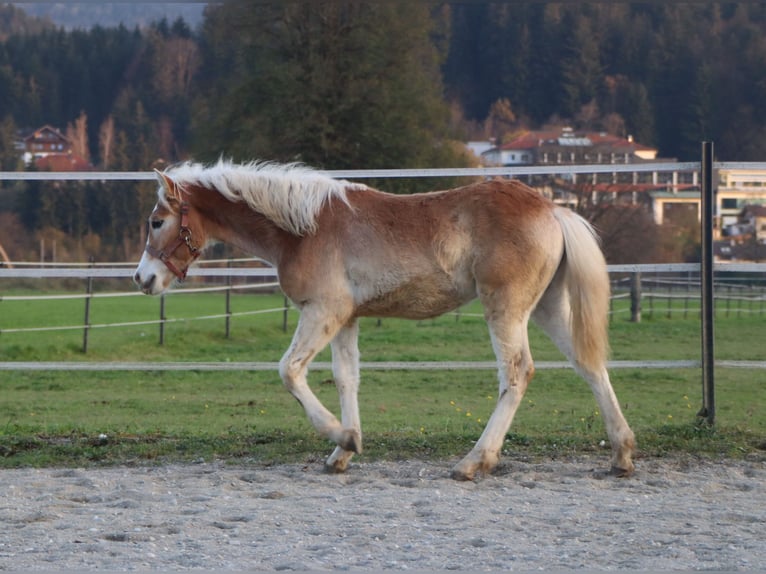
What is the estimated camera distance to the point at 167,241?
5996 mm

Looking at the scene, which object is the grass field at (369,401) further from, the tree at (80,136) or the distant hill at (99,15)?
the distant hill at (99,15)

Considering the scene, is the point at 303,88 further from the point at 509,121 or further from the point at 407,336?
the point at 509,121

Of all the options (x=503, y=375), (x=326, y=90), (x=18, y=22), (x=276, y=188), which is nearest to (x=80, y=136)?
(x=18, y=22)

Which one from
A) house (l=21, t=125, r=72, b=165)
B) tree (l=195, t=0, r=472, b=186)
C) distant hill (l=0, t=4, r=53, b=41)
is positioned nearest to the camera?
tree (l=195, t=0, r=472, b=186)

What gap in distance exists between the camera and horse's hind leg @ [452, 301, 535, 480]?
556 centimetres

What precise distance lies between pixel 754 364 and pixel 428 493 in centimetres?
284

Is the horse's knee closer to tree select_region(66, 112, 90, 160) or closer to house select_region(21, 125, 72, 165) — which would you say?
house select_region(21, 125, 72, 165)

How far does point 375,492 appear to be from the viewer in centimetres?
520

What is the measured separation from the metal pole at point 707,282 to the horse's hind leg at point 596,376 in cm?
117

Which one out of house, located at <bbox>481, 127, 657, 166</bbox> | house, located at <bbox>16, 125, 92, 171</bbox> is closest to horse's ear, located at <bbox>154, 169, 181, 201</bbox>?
house, located at <bbox>481, 127, 657, 166</bbox>

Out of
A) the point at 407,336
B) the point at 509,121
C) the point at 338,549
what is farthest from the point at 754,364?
the point at 509,121

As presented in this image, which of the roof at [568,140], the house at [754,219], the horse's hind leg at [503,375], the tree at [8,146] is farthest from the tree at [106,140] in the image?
the horse's hind leg at [503,375]

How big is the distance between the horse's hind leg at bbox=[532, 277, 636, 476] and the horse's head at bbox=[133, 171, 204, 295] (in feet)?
6.72

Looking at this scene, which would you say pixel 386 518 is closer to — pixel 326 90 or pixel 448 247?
pixel 448 247
